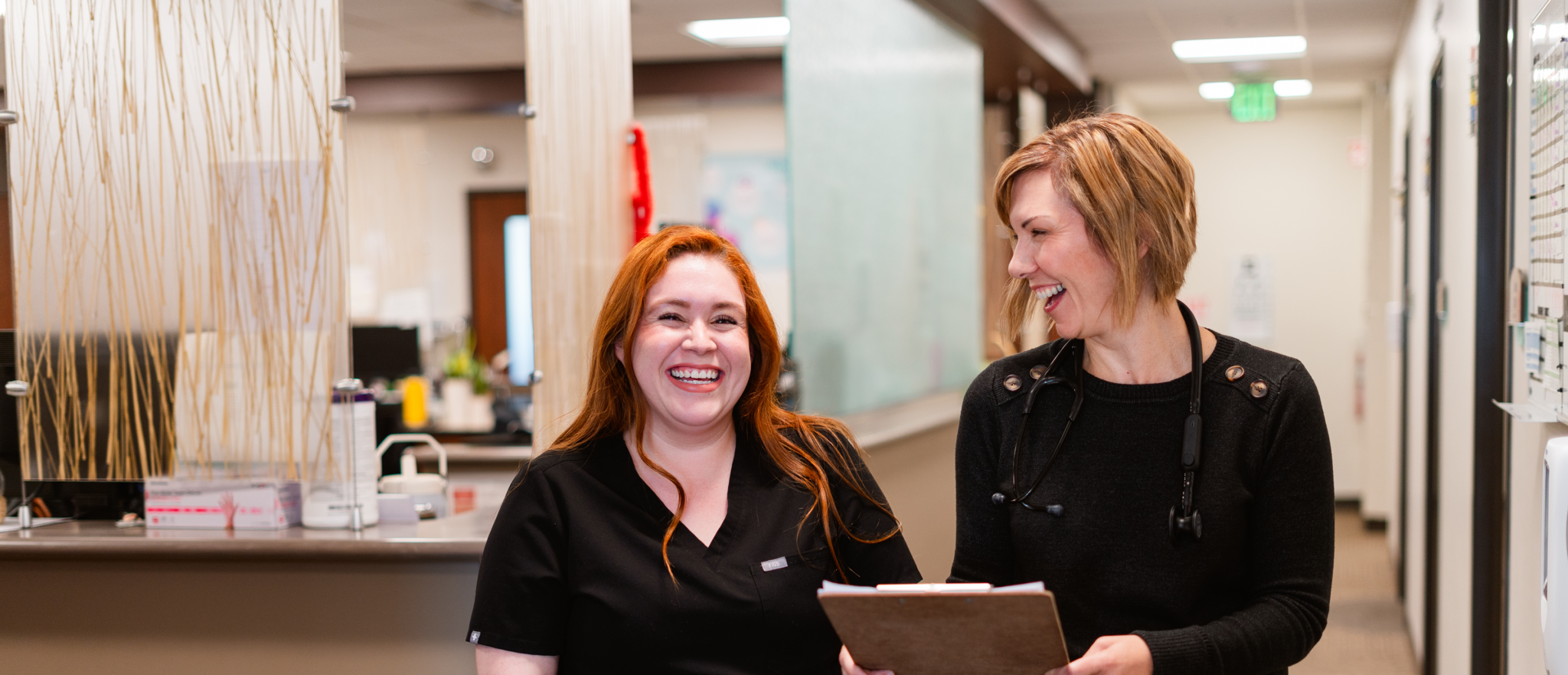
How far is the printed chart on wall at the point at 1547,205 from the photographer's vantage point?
70.8 inches

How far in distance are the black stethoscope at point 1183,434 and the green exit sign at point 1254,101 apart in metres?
6.85

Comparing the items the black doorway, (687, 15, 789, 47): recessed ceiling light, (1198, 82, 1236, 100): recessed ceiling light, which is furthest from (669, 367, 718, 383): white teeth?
(1198, 82, 1236, 100): recessed ceiling light

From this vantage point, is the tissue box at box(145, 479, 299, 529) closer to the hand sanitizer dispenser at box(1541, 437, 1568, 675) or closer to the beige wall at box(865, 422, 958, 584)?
the beige wall at box(865, 422, 958, 584)

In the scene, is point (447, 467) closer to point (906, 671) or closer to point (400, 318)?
point (906, 671)

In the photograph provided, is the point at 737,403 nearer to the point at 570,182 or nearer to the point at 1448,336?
the point at 570,182

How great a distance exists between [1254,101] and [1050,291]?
701cm

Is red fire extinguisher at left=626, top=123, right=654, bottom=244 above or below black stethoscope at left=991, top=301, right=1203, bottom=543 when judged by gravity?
above

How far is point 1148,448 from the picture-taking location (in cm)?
147

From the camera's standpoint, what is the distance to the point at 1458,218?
10.0 ft

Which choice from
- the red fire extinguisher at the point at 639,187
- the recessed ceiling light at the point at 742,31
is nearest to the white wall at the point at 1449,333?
the red fire extinguisher at the point at 639,187

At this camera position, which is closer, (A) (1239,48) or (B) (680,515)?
(B) (680,515)

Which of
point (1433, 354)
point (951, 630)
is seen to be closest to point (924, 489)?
point (1433, 354)

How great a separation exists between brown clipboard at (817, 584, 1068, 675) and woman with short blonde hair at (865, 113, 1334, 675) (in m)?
0.09

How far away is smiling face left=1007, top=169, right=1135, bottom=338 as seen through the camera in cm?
143
